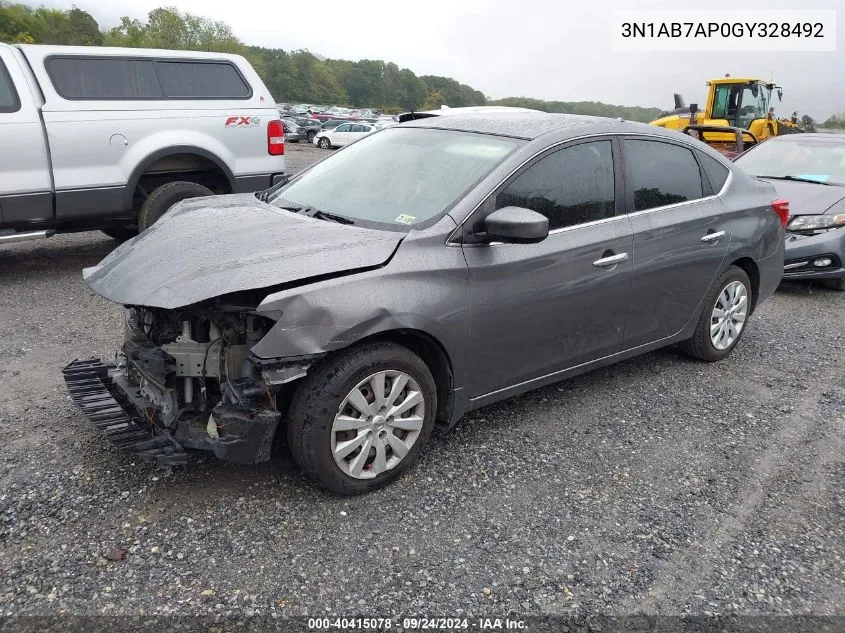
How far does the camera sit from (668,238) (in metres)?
4.22

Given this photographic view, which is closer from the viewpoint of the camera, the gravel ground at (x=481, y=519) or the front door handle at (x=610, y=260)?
the gravel ground at (x=481, y=519)

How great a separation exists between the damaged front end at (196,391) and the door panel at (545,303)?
3.27 ft

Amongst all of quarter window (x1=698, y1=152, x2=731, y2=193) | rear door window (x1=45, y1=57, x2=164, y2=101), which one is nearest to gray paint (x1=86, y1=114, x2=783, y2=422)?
quarter window (x1=698, y1=152, x2=731, y2=193)

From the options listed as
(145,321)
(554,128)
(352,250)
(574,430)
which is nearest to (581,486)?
(574,430)

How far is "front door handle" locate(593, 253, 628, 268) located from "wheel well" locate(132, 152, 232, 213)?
469 centimetres

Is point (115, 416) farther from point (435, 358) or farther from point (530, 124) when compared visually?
point (530, 124)

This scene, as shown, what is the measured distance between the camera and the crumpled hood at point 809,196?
710cm

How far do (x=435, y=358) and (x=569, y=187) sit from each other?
1.23 metres

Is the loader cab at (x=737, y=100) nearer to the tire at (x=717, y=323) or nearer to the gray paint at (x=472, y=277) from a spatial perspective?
the tire at (x=717, y=323)

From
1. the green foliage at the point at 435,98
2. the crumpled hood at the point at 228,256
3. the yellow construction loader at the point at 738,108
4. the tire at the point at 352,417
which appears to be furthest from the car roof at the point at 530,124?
the green foliage at the point at 435,98

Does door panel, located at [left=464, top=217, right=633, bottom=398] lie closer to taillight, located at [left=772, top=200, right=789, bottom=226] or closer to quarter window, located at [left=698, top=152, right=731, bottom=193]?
quarter window, located at [left=698, top=152, right=731, bottom=193]

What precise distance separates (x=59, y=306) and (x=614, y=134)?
Result: 4520 millimetres

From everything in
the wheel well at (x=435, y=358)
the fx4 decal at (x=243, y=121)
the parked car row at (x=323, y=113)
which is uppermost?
the parked car row at (x=323, y=113)

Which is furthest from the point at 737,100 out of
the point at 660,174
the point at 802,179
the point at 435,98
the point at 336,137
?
the point at 435,98
